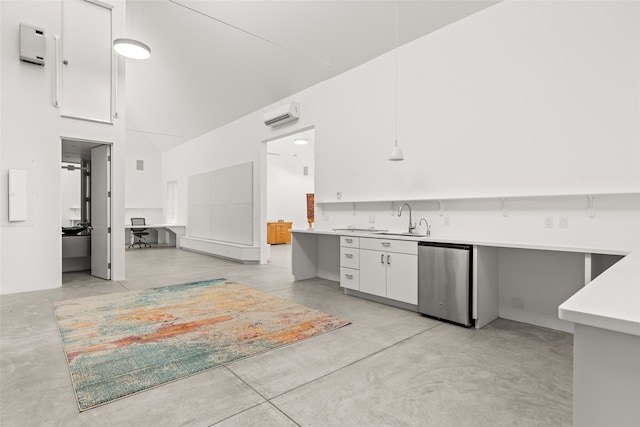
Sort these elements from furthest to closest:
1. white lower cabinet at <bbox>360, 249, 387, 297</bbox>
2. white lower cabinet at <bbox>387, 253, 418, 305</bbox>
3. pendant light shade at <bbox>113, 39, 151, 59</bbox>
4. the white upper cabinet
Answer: the white upper cabinet
pendant light shade at <bbox>113, 39, 151, 59</bbox>
white lower cabinet at <bbox>360, 249, 387, 297</bbox>
white lower cabinet at <bbox>387, 253, 418, 305</bbox>

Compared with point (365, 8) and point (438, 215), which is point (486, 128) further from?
point (365, 8)

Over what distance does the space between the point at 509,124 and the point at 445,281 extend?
5.76 ft

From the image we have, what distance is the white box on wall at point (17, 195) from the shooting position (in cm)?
468

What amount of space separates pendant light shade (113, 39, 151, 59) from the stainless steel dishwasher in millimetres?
4643

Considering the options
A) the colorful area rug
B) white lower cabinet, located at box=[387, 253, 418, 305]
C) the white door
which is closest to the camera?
the colorful area rug

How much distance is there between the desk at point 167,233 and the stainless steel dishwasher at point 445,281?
919 cm

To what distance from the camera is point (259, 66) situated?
616cm

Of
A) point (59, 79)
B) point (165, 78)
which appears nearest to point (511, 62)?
point (59, 79)

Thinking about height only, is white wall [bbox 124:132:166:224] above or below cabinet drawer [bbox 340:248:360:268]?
above

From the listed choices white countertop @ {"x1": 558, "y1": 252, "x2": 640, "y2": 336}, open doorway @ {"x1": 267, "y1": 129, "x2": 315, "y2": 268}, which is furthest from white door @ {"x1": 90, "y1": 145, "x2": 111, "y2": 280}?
white countertop @ {"x1": 558, "y1": 252, "x2": 640, "y2": 336}

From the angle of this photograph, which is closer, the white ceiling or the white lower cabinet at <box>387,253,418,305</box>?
the white lower cabinet at <box>387,253,418,305</box>

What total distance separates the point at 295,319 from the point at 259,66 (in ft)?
15.5

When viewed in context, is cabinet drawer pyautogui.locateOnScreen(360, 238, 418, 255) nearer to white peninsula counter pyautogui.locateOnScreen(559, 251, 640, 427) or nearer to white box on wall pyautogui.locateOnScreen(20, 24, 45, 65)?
white peninsula counter pyautogui.locateOnScreen(559, 251, 640, 427)

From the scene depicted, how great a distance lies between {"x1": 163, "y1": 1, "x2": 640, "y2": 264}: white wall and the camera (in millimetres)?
2871
